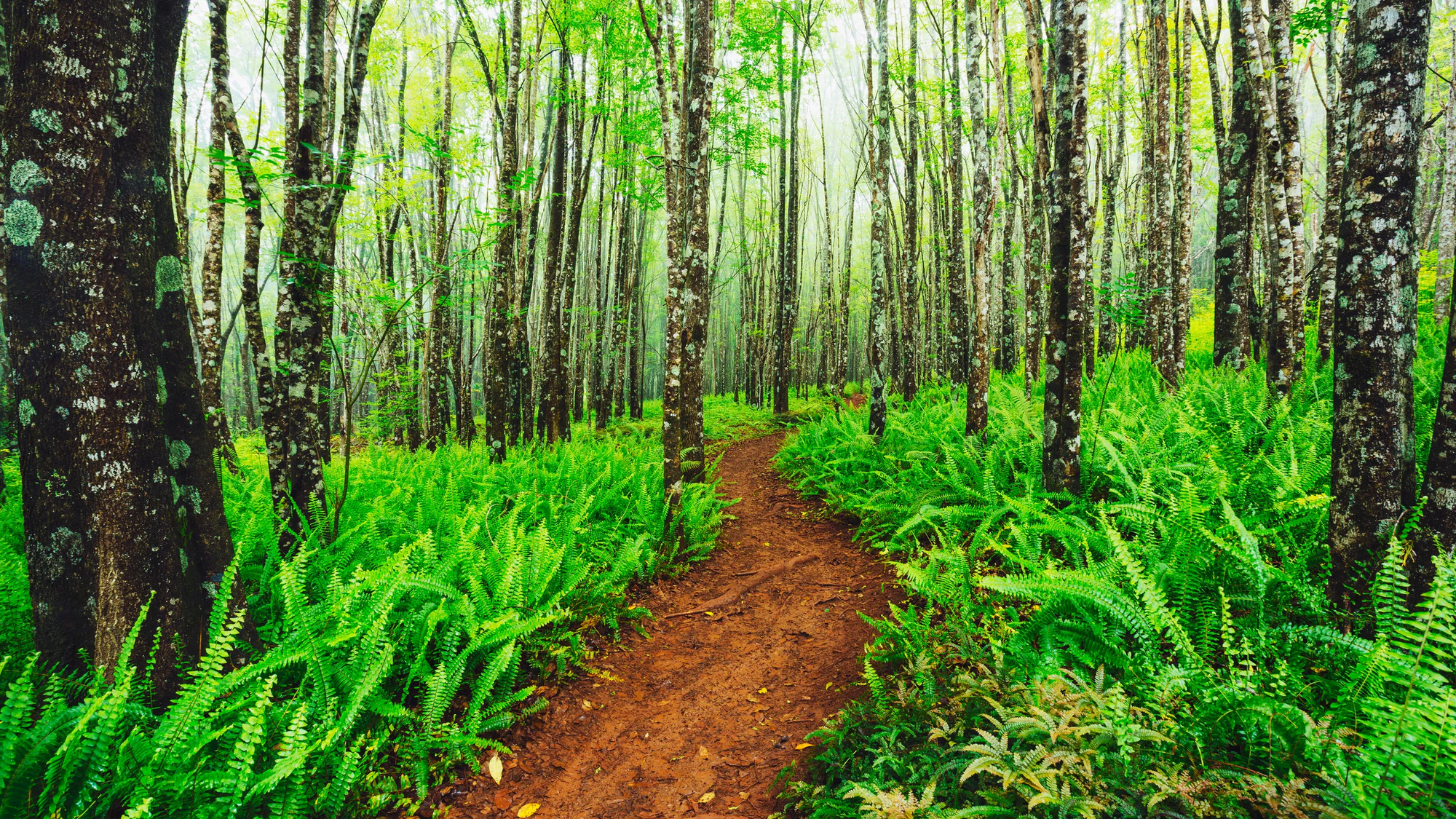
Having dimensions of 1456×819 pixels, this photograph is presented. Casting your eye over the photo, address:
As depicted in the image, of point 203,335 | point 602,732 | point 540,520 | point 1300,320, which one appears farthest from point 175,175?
point 1300,320

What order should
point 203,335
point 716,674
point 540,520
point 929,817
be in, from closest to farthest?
point 929,817 → point 716,674 → point 540,520 → point 203,335

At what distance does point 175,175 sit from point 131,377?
679 cm

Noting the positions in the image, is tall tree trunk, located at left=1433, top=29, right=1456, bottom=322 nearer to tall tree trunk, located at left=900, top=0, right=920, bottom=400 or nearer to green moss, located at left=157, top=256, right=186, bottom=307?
tall tree trunk, located at left=900, top=0, right=920, bottom=400

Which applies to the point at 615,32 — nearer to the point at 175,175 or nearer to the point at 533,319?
the point at 175,175

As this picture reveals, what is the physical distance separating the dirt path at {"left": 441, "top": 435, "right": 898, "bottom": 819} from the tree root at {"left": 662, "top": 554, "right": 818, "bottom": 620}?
0.07m

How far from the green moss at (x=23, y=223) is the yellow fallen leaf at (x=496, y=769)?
2.78 meters

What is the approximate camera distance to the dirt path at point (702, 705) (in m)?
2.59

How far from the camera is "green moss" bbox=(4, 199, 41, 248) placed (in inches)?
80.6

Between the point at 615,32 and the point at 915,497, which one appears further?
the point at 615,32

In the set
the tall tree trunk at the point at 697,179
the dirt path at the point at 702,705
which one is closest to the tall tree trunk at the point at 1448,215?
the dirt path at the point at 702,705

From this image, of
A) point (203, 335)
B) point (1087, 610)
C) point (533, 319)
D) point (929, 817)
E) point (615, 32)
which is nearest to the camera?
point (929, 817)

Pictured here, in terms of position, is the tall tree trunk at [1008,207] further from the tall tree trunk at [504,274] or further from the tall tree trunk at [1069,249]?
the tall tree trunk at [504,274]

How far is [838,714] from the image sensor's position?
9.44 ft

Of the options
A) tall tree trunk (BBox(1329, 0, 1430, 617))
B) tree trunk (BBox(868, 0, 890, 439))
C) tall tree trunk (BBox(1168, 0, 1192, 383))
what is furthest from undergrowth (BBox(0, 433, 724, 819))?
tall tree trunk (BBox(1168, 0, 1192, 383))
